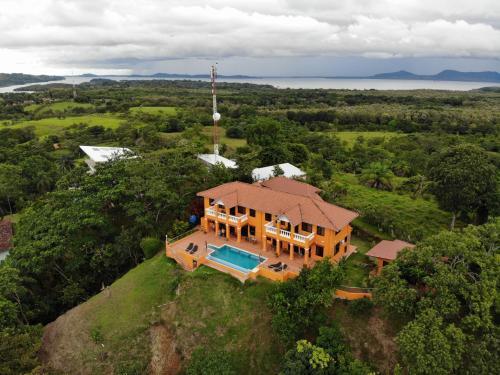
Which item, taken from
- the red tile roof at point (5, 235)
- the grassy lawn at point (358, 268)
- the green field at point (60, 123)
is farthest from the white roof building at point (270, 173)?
the green field at point (60, 123)

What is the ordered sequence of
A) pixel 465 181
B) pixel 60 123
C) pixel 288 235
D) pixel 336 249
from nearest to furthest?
1. pixel 288 235
2. pixel 336 249
3. pixel 465 181
4. pixel 60 123

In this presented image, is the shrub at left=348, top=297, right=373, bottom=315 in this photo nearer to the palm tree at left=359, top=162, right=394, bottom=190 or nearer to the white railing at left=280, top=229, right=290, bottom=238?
the white railing at left=280, top=229, right=290, bottom=238

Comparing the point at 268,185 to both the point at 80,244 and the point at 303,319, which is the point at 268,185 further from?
the point at 80,244

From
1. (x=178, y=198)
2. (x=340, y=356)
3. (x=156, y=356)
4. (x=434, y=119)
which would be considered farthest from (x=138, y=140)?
(x=434, y=119)

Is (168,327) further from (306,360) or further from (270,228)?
(306,360)

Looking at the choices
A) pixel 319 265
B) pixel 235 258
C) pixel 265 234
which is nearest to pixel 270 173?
pixel 265 234
